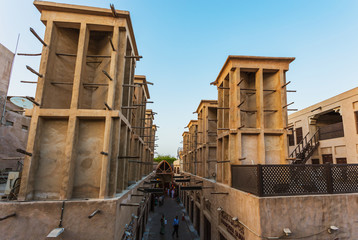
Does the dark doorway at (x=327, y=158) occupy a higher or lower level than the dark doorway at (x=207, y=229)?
higher

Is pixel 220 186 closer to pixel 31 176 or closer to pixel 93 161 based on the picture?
pixel 93 161

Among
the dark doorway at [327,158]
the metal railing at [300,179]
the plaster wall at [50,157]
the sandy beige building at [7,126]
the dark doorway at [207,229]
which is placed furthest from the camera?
the dark doorway at [327,158]

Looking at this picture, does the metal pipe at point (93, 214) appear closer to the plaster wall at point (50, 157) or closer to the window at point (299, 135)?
the plaster wall at point (50, 157)

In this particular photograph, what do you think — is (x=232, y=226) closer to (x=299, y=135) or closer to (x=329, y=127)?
(x=329, y=127)

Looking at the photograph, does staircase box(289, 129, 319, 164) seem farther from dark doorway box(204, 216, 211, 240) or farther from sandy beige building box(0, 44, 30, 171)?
sandy beige building box(0, 44, 30, 171)

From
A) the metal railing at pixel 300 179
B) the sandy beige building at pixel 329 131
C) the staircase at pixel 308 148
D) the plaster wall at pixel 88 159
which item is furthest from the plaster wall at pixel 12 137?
the staircase at pixel 308 148

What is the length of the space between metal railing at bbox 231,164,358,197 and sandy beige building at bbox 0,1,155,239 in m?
4.50

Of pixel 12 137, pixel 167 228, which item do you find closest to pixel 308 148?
pixel 167 228

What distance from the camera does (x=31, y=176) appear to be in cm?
663

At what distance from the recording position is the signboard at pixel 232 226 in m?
8.10

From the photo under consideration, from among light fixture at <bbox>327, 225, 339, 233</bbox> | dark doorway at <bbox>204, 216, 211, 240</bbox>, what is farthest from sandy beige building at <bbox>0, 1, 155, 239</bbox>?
dark doorway at <bbox>204, 216, 211, 240</bbox>

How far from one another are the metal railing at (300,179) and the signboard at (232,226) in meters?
1.73

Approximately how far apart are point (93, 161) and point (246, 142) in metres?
7.75

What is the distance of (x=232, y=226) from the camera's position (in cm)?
911
